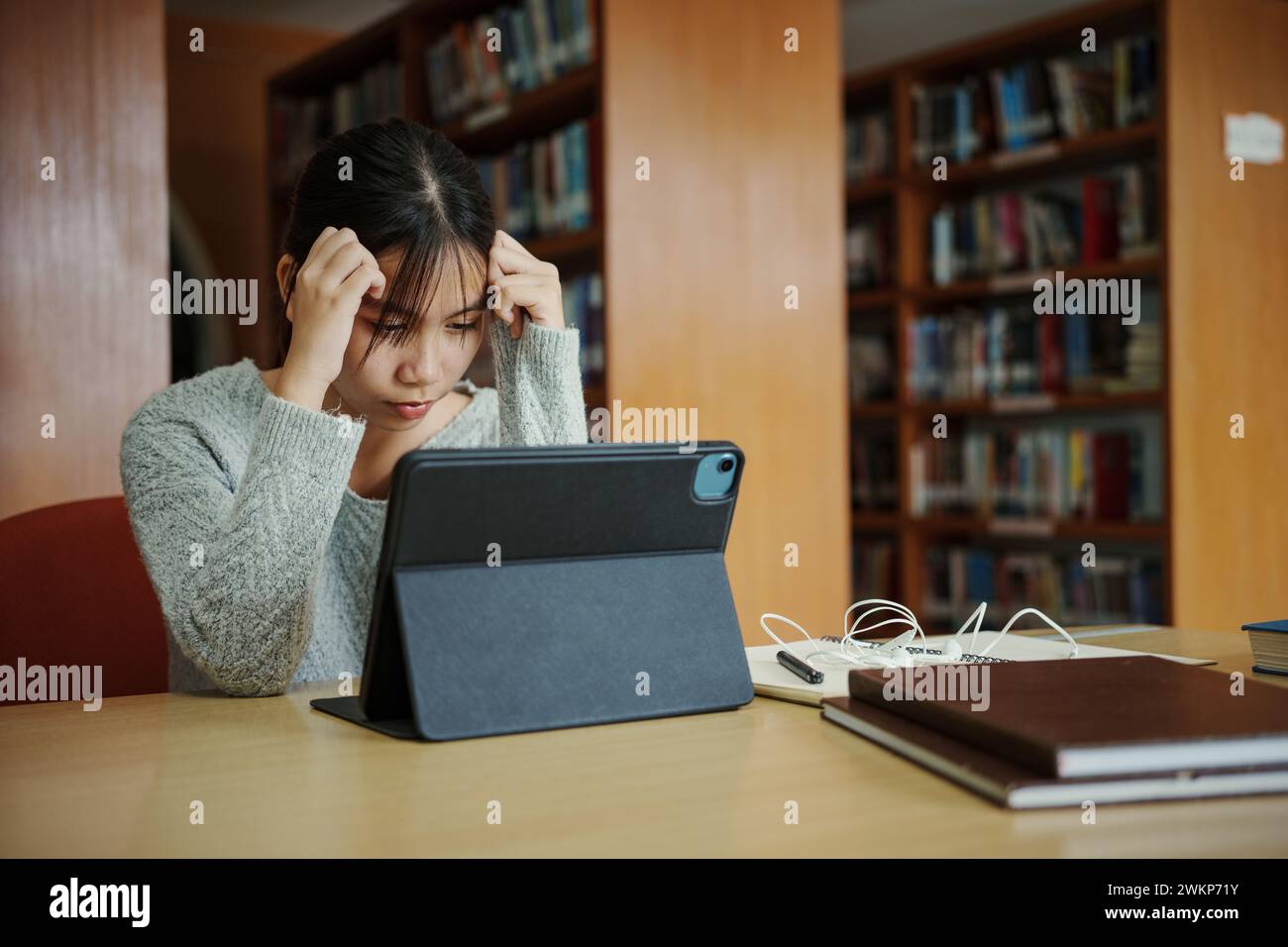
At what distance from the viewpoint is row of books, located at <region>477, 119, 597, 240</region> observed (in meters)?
2.98

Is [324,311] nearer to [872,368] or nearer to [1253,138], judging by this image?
[1253,138]

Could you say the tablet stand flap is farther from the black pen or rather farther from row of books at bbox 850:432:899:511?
row of books at bbox 850:432:899:511

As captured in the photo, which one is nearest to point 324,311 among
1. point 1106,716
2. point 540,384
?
point 540,384

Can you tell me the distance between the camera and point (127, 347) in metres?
2.34

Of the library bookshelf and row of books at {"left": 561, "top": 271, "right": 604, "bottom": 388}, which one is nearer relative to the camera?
row of books at {"left": 561, "top": 271, "right": 604, "bottom": 388}

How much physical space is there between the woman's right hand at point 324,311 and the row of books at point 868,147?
354 centimetres

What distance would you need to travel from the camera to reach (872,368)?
4.56 m

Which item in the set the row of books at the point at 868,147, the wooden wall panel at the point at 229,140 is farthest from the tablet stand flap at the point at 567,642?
the wooden wall panel at the point at 229,140

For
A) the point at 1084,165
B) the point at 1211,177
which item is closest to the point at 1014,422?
the point at 1084,165

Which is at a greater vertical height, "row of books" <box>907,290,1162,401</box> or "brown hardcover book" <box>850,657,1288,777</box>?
"row of books" <box>907,290,1162,401</box>

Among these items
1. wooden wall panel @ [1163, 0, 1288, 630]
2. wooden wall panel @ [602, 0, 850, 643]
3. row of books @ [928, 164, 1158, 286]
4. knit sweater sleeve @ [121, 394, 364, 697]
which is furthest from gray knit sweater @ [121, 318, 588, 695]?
row of books @ [928, 164, 1158, 286]
